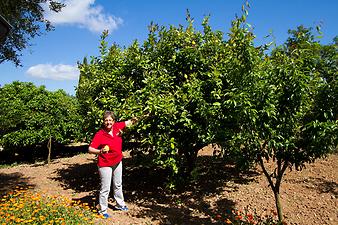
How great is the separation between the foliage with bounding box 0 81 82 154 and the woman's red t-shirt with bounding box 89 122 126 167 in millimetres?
7818

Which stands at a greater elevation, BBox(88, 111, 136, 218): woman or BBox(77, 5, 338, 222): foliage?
BBox(77, 5, 338, 222): foliage

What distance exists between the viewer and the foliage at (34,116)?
1259cm

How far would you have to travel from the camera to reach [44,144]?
583 inches

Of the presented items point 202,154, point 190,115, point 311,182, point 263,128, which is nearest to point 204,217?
point 190,115

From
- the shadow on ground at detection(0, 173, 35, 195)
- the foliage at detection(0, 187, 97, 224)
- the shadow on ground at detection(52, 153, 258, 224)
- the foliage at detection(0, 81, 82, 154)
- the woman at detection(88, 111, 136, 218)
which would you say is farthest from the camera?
the foliage at detection(0, 81, 82, 154)

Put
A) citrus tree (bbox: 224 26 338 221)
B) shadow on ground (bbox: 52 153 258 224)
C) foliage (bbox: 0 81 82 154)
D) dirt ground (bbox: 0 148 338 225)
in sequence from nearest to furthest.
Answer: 1. citrus tree (bbox: 224 26 338 221)
2. dirt ground (bbox: 0 148 338 225)
3. shadow on ground (bbox: 52 153 258 224)
4. foliage (bbox: 0 81 82 154)

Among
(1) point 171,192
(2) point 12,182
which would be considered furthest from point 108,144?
(2) point 12,182

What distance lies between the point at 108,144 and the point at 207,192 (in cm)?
290

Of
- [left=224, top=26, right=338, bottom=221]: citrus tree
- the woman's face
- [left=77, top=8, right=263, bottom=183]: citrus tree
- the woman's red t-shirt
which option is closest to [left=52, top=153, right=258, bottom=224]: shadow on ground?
[left=77, top=8, right=263, bottom=183]: citrus tree

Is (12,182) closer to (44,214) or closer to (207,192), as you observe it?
(44,214)

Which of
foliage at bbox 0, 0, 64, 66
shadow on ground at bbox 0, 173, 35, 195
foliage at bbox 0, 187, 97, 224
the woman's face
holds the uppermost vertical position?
foliage at bbox 0, 0, 64, 66

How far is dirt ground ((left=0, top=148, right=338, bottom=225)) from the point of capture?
5.66 meters

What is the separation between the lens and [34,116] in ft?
42.0

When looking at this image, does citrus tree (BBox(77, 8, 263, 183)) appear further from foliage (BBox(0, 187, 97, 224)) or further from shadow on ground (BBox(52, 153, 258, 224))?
foliage (BBox(0, 187, 97, 224))
